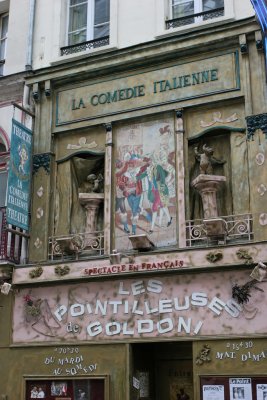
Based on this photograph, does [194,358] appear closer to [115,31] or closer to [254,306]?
[254,306]

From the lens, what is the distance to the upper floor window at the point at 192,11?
13016mm

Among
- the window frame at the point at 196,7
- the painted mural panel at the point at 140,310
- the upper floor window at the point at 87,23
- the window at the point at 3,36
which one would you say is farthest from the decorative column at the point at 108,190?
the window at the point at 3,36

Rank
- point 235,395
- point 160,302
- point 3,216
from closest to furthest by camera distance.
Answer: point 235,395, point 160,302, point 3,216

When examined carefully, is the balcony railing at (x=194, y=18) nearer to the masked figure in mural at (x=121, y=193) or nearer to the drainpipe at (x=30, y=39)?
the masked figure in mural at (x=121, y=193)

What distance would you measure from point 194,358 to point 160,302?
119 cm

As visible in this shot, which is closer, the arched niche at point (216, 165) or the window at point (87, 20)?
the arched niche at point (216, 165)

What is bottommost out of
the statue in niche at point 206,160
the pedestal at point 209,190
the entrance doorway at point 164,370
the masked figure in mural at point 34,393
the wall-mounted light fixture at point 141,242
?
the masked figure in mural at point 34,393

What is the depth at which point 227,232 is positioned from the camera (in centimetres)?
1144

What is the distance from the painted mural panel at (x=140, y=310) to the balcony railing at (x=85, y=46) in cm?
539

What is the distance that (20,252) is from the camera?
13.2 m

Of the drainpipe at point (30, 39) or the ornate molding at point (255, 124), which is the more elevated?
the drainpipe at point (30, 39)

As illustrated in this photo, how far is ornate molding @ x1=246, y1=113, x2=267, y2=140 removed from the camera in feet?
38.2

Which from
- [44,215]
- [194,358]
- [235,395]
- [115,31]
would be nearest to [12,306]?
[44,215]

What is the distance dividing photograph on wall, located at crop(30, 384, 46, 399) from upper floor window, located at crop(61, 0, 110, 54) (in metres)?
7.31
